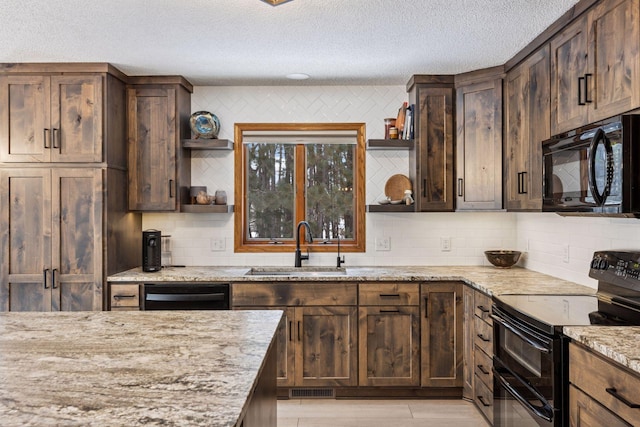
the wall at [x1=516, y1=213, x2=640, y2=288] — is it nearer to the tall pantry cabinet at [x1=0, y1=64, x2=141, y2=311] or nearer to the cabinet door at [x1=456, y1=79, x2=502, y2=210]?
the cabinet door at [x1=456, y1=79, x2=502, y2=210]

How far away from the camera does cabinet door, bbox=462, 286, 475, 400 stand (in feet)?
11.0

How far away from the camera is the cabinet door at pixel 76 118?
11.6ft

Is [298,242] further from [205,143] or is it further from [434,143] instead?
[434,143]

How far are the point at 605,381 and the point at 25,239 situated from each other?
3572mm

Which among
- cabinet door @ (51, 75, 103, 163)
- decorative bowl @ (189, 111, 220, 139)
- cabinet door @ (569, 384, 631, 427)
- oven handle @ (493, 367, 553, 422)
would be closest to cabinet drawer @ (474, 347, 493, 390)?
oven handle @ (493, 367, 553, 422)

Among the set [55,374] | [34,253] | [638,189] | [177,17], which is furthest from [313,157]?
[55,374]

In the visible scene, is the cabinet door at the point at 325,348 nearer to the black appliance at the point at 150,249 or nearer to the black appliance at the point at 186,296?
the black appliance at the point at 186,296

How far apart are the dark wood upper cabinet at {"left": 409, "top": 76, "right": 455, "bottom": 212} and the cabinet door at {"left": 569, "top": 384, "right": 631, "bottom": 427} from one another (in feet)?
6.66

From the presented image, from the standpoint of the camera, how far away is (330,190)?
4289 mm

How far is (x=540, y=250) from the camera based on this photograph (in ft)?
12.2

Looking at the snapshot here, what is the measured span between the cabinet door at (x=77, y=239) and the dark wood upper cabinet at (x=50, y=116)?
0.56 feet

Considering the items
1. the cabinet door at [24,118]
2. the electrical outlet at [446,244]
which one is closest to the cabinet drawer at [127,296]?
the cabinet door at [24,118]

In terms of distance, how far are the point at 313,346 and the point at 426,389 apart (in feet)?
2.83

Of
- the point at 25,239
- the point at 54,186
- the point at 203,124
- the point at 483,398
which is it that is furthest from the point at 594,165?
the point at 25,239
